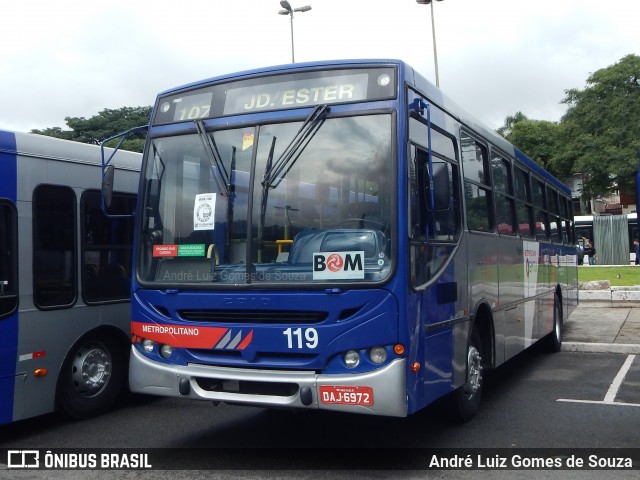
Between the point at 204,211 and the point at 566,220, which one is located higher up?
the point at 566,220

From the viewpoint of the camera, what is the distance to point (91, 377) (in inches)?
302

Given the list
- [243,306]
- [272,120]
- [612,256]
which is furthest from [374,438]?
[612,256]

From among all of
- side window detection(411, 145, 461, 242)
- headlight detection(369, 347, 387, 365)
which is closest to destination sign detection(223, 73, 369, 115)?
side window detection(411, 145, 461, 242)

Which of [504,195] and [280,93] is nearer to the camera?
[280,93]

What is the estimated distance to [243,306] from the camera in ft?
18.4

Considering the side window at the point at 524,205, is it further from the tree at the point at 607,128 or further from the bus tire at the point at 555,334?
the tree at the point at 607,128

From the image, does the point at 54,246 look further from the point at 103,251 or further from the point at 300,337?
the point at 300,337

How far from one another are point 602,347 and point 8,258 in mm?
9247

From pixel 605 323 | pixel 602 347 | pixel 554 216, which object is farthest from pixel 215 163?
pixel 605 323

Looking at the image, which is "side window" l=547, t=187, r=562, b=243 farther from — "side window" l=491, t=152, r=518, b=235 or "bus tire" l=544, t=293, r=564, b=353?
"side window" l=491, t=152, r=518, b=235

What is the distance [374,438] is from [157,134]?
11.0ft

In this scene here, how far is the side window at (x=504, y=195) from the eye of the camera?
27.3ft

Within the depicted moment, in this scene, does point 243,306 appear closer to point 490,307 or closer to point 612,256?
point 490,307

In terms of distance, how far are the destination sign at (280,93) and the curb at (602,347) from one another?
7894 millimetres
